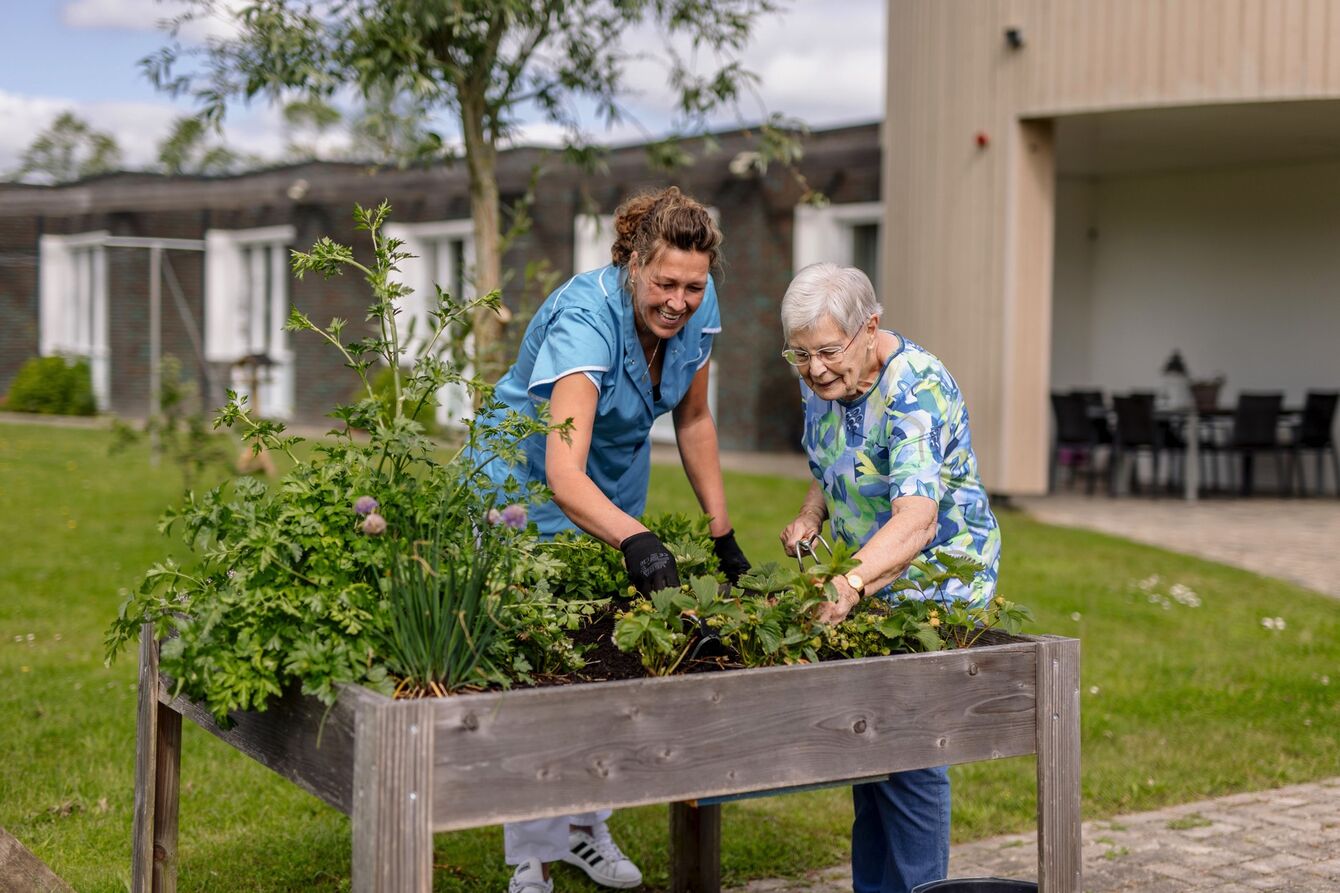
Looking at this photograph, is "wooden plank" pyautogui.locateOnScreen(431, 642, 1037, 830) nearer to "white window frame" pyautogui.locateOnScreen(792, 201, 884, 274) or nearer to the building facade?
the building facade

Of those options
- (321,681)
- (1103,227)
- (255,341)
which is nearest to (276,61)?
(321,681)

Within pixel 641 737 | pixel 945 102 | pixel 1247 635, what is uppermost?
pixel 945 102

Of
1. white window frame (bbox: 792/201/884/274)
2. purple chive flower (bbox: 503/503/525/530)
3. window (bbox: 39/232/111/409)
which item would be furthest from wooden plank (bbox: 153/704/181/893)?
window (bbox: 39/232/111/409)

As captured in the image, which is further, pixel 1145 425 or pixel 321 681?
pixel 1145 425

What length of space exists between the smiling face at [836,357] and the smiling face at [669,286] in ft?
0.94

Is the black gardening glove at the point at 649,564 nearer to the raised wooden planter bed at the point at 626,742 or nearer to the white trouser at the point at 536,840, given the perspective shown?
the raised wooden planter bed at the point at 626,742

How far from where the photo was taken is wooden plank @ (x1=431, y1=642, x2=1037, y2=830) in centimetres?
219

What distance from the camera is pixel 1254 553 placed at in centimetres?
1030

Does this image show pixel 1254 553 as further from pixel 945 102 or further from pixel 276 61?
pixel 276 61

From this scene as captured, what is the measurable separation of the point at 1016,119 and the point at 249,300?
15.1m

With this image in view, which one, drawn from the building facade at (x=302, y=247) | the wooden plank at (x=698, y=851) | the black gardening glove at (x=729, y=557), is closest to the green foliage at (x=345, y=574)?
the black gardening glove at (x=729, y=557)

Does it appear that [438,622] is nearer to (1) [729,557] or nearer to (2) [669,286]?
(2) [669,286]

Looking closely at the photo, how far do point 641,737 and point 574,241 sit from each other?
→ 16838mm

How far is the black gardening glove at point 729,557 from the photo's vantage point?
11.6 ft
